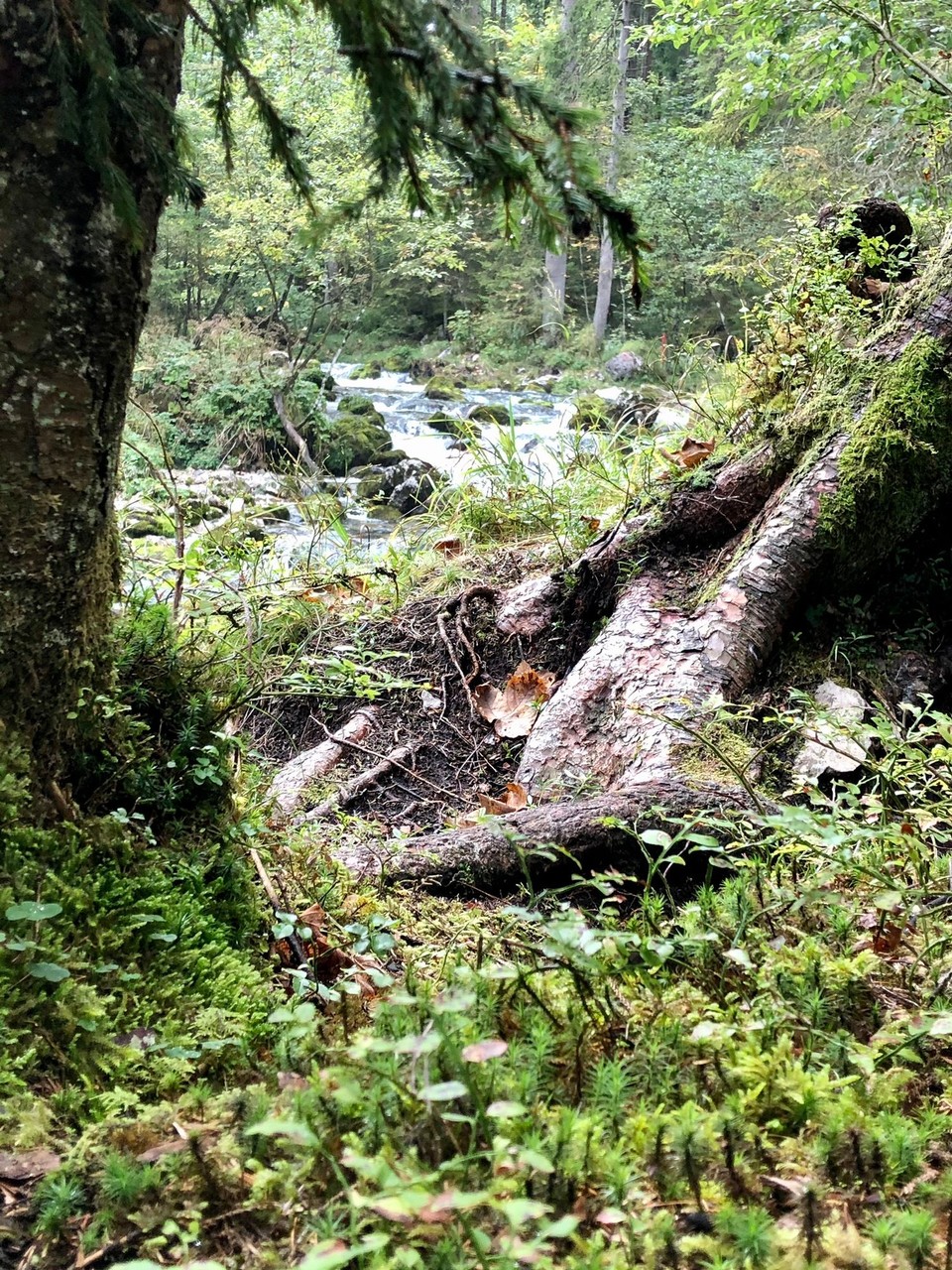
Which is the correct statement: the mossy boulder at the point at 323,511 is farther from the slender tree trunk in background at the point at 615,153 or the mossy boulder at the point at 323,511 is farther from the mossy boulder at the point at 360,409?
the slender tree trunk in background at the point at 615,153

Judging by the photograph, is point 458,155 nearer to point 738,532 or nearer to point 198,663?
point 198,663

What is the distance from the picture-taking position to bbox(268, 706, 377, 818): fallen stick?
3.07 meters

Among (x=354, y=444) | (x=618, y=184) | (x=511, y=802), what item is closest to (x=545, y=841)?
(x=511, y=802)

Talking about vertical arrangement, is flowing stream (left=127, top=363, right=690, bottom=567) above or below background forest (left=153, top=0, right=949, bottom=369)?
below

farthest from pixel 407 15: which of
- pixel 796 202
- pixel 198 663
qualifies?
pixel 796 202

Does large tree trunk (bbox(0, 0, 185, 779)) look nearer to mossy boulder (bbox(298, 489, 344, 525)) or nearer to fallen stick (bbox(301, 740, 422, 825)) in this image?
fallen stick (bbox(301, 740, 422, 825))

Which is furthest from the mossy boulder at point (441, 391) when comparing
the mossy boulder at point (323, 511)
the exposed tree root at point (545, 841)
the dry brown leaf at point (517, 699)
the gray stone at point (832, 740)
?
the exposed tree root at point (545, 841)

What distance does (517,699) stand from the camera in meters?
3.55

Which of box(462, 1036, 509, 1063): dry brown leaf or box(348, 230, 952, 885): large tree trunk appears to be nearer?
box(462, 1036, 509, 1063): dry brown leaf

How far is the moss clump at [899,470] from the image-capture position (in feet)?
10.1

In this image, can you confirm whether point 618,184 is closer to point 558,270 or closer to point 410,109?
point 558,270

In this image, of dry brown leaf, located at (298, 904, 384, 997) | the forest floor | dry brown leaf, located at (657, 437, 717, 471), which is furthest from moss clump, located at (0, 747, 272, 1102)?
dry brown leaf, located at (657, 437, 717, 471)

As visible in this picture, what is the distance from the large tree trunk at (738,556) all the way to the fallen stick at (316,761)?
2.73ft

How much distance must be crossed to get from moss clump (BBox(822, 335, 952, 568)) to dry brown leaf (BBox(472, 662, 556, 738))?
133cm
